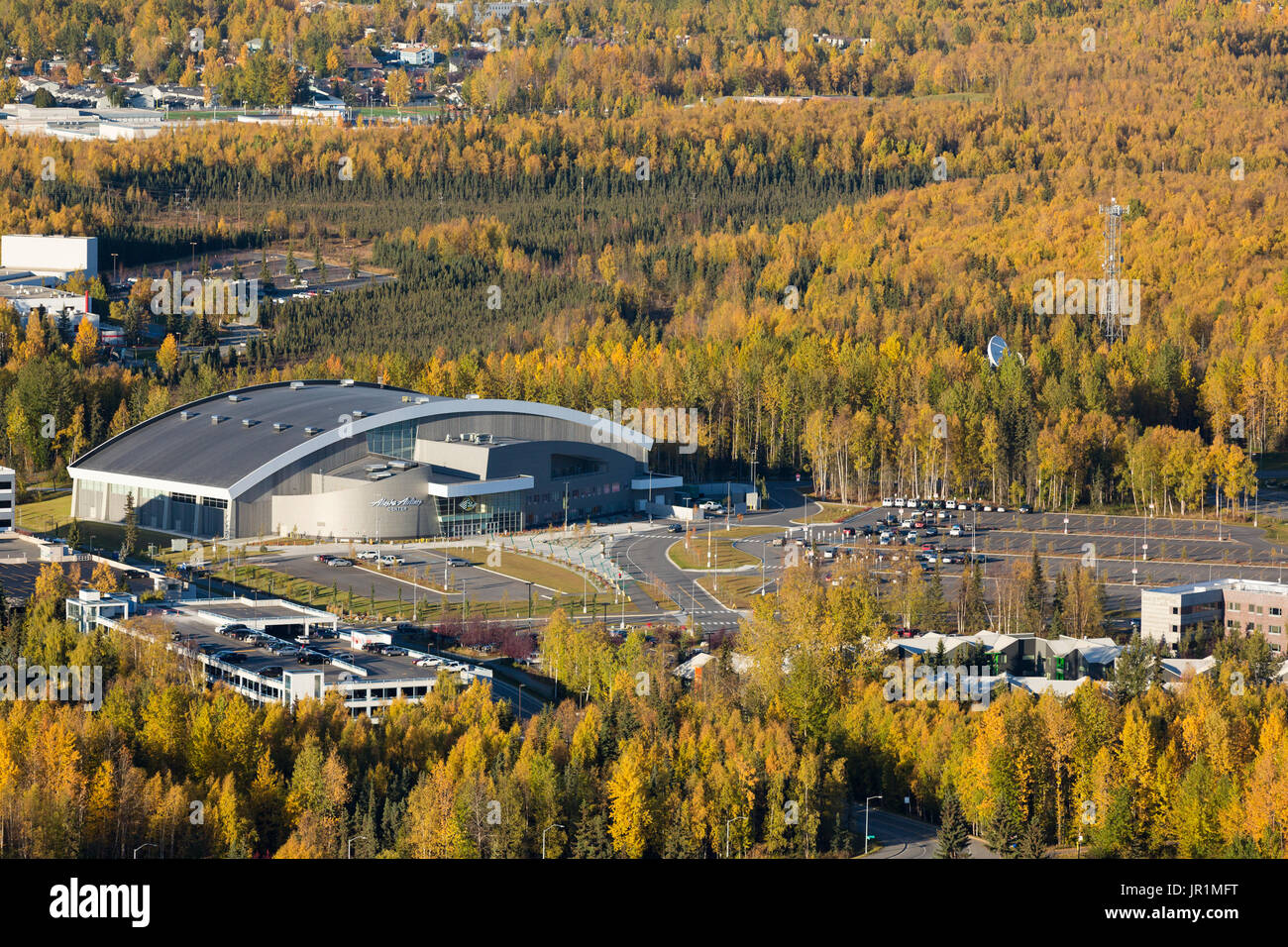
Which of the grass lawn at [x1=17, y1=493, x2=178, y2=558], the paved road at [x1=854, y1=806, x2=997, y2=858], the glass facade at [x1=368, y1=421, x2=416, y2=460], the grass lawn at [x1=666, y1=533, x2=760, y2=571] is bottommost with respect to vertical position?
the paved road at [x1=854, y1=806, x2=997, y2=858]

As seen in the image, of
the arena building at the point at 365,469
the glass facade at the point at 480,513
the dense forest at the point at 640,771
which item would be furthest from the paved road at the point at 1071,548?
the dense forest at the point at 640,771

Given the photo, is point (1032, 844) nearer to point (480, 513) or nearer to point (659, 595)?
point (659, 595)

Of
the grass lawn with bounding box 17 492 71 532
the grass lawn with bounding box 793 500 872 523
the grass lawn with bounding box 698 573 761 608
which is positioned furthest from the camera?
A: the grass lawn with bounding box 793 500 872 523

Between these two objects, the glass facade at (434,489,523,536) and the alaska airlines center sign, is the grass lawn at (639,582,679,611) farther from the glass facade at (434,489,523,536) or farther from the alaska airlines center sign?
the alaska airlines center sign

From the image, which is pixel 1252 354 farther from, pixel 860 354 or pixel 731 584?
pixel 731 584

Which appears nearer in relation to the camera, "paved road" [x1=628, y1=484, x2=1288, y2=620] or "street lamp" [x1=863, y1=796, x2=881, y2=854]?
"street lamp" [x1=863, y1=796, x2=881, y2=854]

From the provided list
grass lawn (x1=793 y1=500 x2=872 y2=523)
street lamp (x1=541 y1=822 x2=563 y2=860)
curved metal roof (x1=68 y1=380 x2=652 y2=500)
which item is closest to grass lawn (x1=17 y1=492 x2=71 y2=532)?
curved metal roof (x1=68 y1=380 x2=652 y2=500)

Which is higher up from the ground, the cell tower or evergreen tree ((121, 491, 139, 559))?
the cell tower
